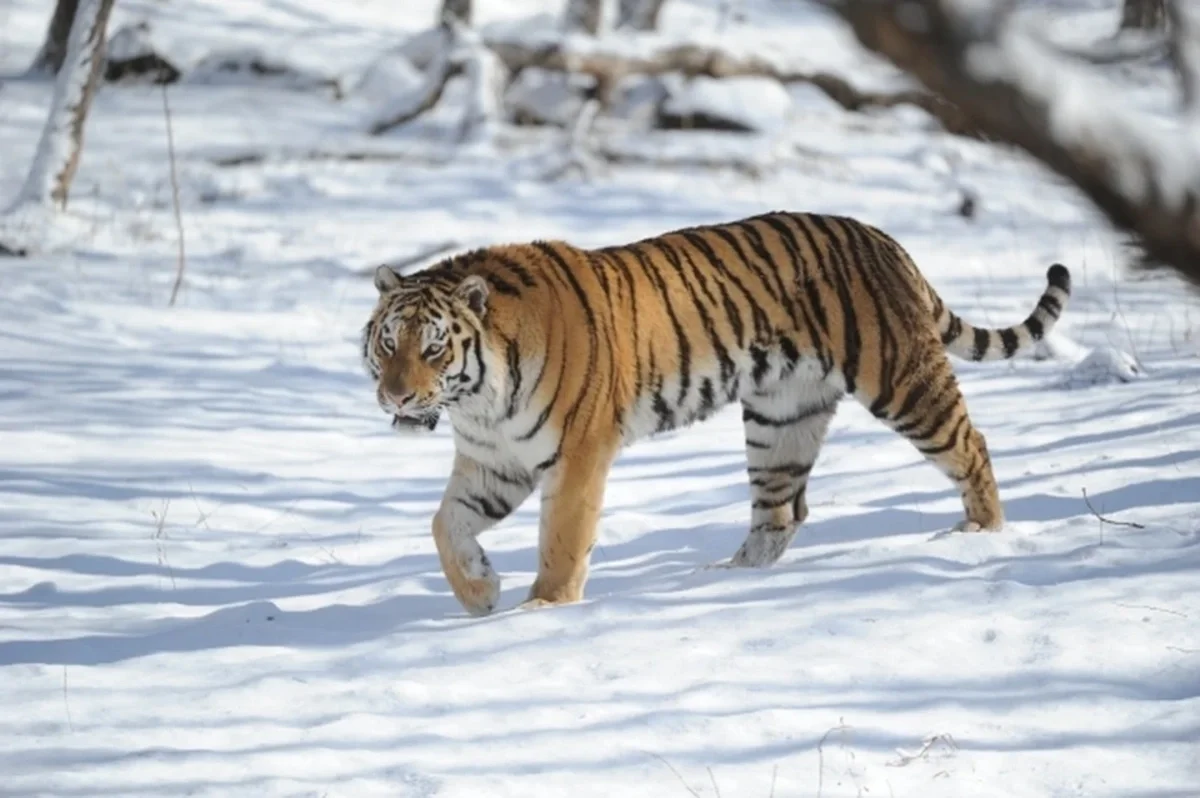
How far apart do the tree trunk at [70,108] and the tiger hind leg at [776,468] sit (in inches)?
287

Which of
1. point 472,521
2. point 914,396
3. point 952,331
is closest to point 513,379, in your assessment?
point 472,521

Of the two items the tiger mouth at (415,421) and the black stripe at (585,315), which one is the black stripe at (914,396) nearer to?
the black stripe at (585,315)

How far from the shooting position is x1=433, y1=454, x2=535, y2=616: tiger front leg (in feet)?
18.7

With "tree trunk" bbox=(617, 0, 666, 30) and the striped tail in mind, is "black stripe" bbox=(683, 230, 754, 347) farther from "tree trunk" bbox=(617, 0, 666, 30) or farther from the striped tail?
"tree trunk" bbox=(617, 0, 666, 30)

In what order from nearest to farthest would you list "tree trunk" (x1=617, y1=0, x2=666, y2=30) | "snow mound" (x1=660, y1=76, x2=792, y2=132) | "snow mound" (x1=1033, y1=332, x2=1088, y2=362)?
1. "snow mound" (x1=1033, y1=332, x2=1088, y2=362)
2. "snow mound" (x1=660, y1=76, x2=792, y2=132)
3. "tree trunk" (x1=617, y1=0, x2=666, y2=30)

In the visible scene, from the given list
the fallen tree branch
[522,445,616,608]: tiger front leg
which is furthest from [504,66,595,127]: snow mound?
[522,445,616,608]: tiger front leg

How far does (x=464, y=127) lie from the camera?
17438 mm

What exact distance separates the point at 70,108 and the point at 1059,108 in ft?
37.1

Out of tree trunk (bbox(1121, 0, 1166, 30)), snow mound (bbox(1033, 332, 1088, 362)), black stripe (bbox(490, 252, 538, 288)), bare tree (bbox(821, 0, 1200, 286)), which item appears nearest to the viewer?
bare tree (bbox(821, 0, 1200, 286))

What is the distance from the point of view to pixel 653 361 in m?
5.97

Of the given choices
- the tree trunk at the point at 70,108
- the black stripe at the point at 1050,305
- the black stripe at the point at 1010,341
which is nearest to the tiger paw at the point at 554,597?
the black stripe at the point at 1010,341

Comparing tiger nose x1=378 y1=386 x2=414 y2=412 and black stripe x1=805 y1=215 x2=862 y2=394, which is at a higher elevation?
black stripe x1=805 y1=215 x2=862 y2=394

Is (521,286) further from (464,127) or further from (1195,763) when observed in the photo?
(464,127)

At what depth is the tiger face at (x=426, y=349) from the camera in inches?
218
